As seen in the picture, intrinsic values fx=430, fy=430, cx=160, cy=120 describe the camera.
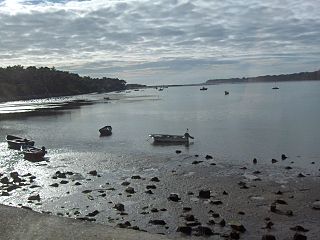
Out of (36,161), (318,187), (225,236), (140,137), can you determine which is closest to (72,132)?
(140,137)

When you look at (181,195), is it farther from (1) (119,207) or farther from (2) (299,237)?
(2) (299,237)

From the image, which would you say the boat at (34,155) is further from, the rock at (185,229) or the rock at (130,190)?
the rock at (185,229)

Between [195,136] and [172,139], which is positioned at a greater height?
[172,139]

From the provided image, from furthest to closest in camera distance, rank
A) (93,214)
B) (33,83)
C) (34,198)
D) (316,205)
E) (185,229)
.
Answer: (33,83)
(34,198)
(316,205)
(93,214)
(185,229)

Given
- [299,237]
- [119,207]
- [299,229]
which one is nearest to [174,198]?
[119,207]

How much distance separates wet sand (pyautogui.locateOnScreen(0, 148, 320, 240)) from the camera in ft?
63.6

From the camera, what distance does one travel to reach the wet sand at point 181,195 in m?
19.4

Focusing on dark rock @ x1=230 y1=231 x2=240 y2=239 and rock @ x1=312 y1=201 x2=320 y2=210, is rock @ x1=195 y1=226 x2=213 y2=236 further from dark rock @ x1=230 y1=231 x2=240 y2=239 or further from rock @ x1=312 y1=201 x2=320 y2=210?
rock @ x1=312 y1=201 x2=320 y2=210

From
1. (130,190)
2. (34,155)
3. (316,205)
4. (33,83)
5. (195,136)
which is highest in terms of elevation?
(33,83)

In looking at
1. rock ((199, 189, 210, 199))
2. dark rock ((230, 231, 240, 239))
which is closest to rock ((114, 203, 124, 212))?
rock ((199, 189, 210, 199))

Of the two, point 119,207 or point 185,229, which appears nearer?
point 185,229

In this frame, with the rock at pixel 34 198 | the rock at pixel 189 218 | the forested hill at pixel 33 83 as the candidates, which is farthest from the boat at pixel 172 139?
the forested hill at pixel 33 83

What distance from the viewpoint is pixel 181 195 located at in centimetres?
2466

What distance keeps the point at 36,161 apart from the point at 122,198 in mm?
15461
